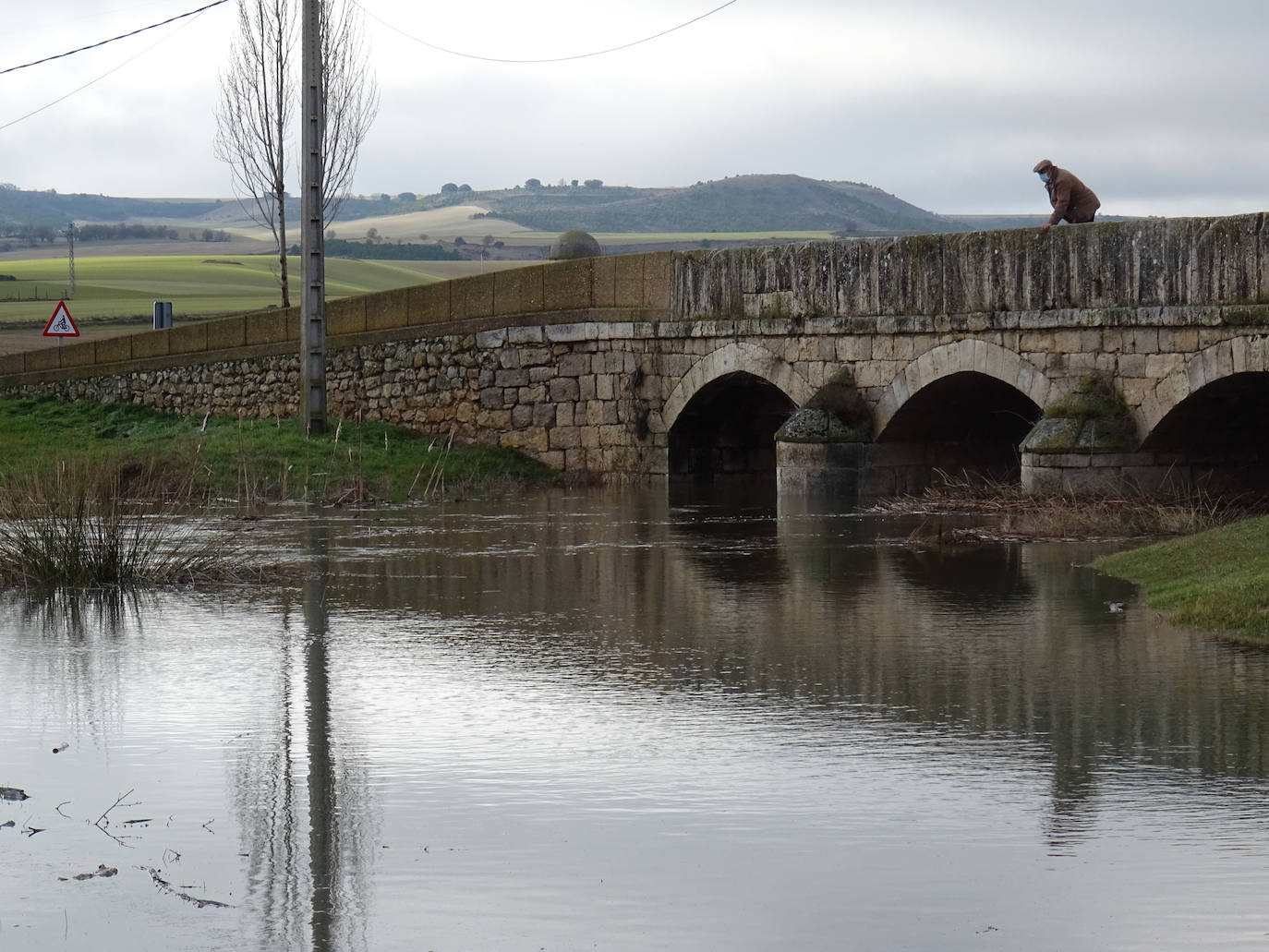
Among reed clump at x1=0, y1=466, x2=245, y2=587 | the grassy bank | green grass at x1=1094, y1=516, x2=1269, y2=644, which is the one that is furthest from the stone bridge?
reed clump at x1=0, y1=466, x2=245, y2=587

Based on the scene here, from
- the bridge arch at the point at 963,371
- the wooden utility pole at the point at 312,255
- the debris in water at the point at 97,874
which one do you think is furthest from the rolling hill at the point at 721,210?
the debris in water at the point at 97,874

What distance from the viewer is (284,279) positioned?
109 ft

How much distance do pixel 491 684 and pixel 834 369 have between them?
1122 cm

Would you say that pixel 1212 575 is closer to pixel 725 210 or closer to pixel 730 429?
pixel 730 429

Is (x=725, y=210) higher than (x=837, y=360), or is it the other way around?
(x=725, y=210)

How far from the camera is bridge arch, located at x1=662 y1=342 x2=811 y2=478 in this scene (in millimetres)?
19250

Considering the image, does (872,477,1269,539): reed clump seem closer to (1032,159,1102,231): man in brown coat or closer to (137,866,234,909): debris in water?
(1032,159,1102,231): man in brown coat

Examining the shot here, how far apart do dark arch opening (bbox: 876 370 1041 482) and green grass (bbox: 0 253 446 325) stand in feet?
102

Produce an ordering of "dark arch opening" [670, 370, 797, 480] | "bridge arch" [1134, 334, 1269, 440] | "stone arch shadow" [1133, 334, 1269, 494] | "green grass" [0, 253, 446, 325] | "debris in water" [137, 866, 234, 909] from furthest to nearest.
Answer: "green grass" [0, 253, 446, 325] < "dark arch opening" [670, 370, 797, 480] < "stone arch shadow" [1133, 334, 1269, 494] < "bridge arch" [1134, 334, 1269, 440] < "debris in water" [137, 866, 234, 909]

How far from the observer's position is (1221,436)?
1645 centimetres

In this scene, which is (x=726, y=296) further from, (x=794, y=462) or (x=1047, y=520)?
(x=1047, y=520)

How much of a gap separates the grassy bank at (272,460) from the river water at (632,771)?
24.6 feet

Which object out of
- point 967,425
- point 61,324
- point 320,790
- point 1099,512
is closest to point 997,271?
point 1099,512

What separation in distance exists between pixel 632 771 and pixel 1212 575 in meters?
5.16
